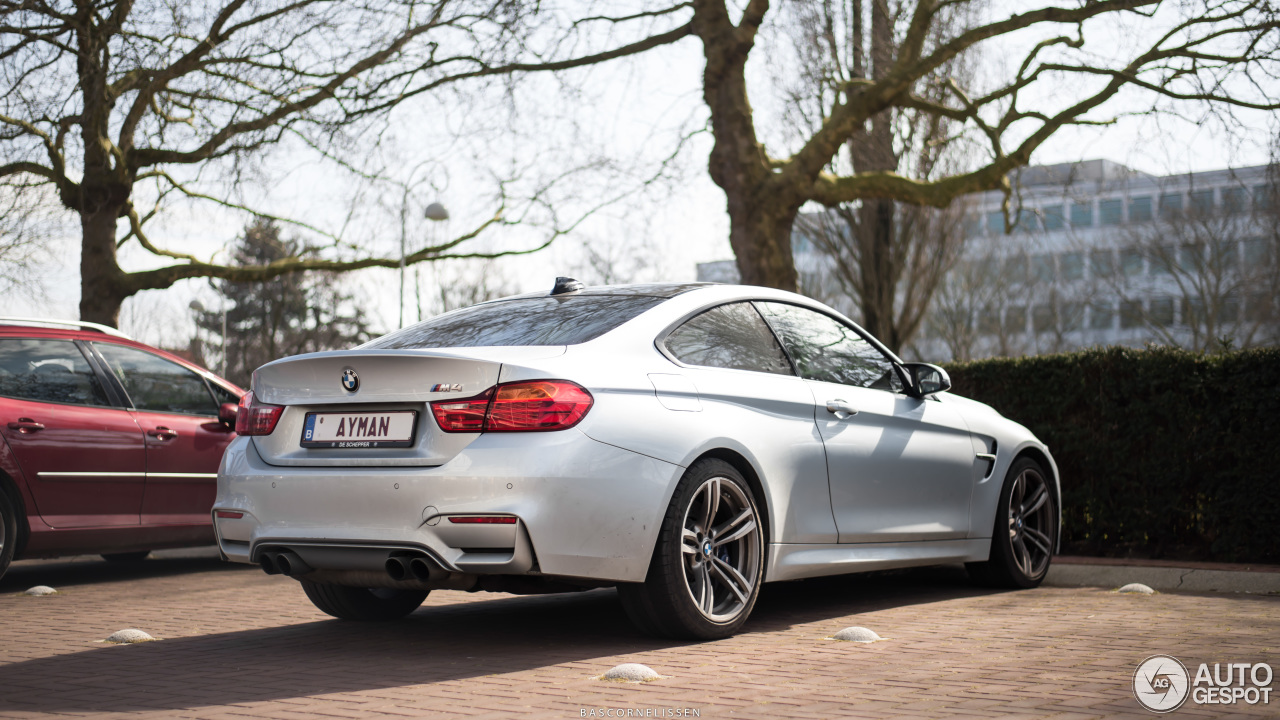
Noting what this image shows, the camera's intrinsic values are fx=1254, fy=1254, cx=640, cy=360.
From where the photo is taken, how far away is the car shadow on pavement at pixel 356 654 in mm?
4281

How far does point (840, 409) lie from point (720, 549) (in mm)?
1073

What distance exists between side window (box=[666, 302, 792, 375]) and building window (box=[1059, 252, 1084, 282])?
44.8m

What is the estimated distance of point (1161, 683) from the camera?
4223mm

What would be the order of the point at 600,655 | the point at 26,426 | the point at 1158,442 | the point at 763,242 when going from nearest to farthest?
the point at 600,655
the point at 26,426
the point at 1158,442
the point at 763,242

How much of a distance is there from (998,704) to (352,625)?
319 cm

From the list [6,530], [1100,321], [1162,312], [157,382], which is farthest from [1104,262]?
[6,530]

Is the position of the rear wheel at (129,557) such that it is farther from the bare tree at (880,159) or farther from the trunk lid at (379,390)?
the bare tree at (880,159)

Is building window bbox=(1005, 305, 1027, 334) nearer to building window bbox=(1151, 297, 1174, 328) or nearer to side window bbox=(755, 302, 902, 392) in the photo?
building window bbox=(1151, 297, 1174, 328)

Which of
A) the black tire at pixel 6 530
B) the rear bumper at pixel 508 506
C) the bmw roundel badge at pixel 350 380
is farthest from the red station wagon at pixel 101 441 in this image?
the bmw roundel badge at pixel 350 380

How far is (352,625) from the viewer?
5930mm

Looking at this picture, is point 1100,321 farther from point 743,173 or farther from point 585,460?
point 585,460

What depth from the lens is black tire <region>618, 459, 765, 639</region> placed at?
A: 4.91 metres

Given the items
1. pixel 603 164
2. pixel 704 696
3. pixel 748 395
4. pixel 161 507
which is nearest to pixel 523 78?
pixel 603 164

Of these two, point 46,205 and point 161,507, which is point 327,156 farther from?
point 161,507
